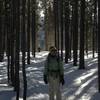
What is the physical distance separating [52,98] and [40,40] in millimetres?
73713

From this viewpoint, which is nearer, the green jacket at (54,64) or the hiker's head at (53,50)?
the hiker's head at (53,50)

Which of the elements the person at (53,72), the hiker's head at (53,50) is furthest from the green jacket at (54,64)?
the hiker's head at (53,50)

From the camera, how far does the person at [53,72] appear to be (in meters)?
11.0

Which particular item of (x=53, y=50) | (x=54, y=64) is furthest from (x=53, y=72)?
(x=53, y=50)

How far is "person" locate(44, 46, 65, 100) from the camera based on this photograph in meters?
11.0

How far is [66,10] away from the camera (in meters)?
33.7

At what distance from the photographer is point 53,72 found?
1115cm

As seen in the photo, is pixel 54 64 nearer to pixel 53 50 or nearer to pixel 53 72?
pixel 53 72

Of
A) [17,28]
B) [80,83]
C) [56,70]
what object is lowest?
[80,83]

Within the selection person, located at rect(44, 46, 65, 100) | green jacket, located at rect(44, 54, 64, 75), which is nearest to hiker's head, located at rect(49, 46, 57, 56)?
person, located at rect(44, 46, 65, 100)

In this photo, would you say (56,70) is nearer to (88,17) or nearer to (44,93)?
(44,93)

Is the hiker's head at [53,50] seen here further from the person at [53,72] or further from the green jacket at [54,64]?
the green jacket at [54,64]

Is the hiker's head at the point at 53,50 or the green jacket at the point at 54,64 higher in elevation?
the hiker's head at the point at 53,50

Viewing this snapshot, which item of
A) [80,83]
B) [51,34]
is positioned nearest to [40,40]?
[51,34]
